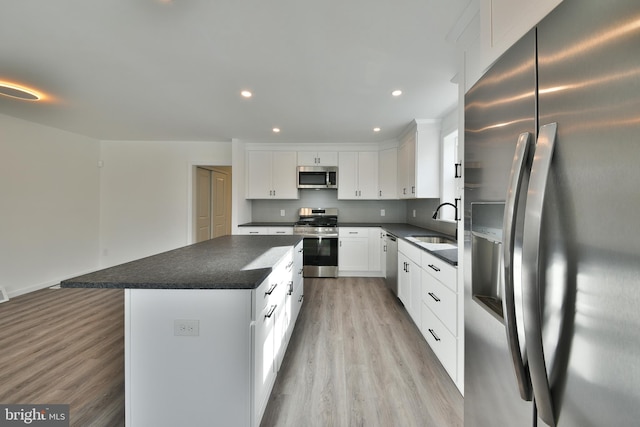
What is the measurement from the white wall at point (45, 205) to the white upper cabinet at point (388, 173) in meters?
5.12

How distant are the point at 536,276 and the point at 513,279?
0.18 ft

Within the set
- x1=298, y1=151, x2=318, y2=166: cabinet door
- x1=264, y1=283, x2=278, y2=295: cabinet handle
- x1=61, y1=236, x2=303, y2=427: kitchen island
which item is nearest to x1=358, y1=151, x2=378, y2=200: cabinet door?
x1=298, y1=151, x2=318, y2=166: cabinet door

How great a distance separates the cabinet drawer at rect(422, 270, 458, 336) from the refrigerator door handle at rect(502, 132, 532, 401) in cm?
122

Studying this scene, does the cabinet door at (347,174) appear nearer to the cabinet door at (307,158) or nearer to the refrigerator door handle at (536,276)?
the cabinet door at (307,158)

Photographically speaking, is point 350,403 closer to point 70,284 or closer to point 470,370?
point 470,370

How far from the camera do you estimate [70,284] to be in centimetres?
115

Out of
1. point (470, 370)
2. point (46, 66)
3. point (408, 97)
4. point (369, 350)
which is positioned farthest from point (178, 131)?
point (470, 370)

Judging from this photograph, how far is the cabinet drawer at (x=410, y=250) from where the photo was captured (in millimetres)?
2438

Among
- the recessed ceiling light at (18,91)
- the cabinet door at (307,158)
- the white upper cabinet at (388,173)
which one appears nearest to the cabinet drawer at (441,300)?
the white upper cabinet at (388,173)

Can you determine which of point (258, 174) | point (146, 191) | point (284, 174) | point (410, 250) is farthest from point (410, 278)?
point (146, 191)

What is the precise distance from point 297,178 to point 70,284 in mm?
3632

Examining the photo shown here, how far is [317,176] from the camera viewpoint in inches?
180

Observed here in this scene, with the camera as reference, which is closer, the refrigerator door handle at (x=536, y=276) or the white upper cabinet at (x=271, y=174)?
the refrigerator door handle at (x=536, y=276)

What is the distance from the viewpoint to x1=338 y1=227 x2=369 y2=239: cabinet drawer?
4.32m
